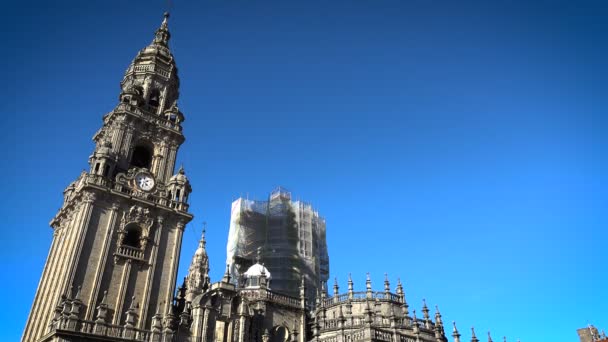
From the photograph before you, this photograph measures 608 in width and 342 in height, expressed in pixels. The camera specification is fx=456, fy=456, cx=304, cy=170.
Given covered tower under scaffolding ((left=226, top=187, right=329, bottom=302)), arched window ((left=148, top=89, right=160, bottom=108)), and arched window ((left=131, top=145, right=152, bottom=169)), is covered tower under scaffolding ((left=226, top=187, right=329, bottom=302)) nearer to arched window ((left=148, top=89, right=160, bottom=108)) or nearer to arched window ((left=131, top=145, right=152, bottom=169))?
arched window ((left=131, top=145, right=152, bottom=169))

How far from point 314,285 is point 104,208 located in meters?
25.8

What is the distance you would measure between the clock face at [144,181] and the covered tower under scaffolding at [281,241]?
16.5m

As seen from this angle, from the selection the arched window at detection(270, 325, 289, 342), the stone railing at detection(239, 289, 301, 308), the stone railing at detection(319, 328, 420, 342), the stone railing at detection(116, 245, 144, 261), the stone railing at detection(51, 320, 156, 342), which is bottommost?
the stone railing at detection(51, 320, 156, 342)

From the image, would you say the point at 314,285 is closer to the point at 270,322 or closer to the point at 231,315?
the point at 270,322

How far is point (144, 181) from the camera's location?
38688 millimetres

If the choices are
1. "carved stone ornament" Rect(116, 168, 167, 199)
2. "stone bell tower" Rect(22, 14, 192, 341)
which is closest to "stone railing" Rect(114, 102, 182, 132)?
"stone bell tower" Rect(22, 14, 192, 341)

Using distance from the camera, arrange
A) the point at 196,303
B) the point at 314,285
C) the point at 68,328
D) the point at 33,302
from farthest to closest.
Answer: the point at 314,285
the point at 196,303
the point at 33,302
the point at 68,328

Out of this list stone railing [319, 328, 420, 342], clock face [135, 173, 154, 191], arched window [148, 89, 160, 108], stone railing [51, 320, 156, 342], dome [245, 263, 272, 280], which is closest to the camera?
stone railing [51, 320, 156, 342]

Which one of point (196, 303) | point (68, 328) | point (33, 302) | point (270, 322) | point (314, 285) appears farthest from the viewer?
point (314, 285)

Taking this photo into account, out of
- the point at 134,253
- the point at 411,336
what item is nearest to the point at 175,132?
the point at 134,253

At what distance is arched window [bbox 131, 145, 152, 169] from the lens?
41.7m

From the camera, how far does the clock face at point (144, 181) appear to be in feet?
125

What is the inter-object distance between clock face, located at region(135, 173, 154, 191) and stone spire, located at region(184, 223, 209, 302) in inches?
380

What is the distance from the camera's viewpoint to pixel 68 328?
27.7 meters
